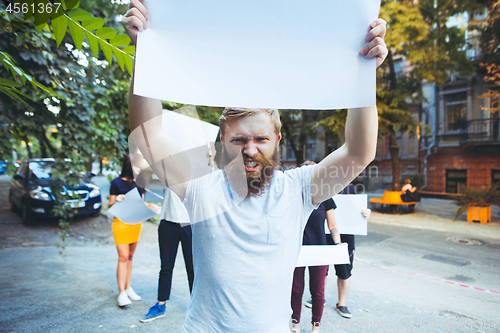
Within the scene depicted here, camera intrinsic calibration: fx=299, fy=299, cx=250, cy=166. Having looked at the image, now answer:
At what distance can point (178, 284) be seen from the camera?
14.8ft

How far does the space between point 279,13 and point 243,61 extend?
20cm

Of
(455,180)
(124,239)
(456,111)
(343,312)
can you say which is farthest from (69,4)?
(456,111)

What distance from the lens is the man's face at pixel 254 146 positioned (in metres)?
1.30

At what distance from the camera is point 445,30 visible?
1034 cm

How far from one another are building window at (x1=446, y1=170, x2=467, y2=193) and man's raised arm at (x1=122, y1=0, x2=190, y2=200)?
19678mm

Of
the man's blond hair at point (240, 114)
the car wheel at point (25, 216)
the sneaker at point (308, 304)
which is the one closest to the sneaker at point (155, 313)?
the sneaker at point (308, 304)

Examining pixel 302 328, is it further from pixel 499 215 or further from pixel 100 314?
pixel 499 215

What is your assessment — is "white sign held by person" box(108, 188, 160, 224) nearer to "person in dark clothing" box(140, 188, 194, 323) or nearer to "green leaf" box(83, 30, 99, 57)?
"person in dark clothing" box(140, 188, 194, 323)

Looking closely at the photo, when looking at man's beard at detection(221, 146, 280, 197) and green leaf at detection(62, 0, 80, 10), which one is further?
man's beard at detection(221, 146, 280, 197)

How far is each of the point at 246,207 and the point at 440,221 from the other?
1086 centimetres

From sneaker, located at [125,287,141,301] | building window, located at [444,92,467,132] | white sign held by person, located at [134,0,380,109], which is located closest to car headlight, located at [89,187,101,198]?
sneaker, located at [125,287,141,301]

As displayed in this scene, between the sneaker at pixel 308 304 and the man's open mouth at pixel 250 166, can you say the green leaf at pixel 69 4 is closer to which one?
the man's open mouth at pixel 250 166

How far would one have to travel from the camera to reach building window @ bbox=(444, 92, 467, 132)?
1711cm

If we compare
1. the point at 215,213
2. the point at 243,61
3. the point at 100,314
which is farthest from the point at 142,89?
the point at 100,314
